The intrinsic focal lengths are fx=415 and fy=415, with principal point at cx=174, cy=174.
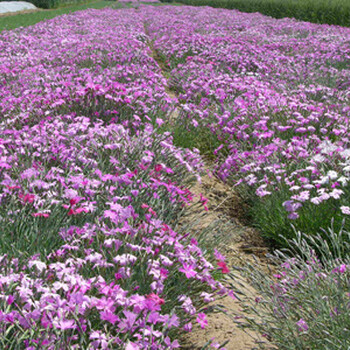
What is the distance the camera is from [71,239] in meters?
2.44

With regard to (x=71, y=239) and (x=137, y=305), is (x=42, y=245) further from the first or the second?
(x=137, y=305)

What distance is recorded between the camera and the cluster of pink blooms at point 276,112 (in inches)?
138

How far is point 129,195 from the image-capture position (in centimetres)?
293

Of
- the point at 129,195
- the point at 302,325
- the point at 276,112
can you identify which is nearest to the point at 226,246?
the point at 129,195

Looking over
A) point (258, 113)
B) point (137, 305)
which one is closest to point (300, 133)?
point (258, 113)

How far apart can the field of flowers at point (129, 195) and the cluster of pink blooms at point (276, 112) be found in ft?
0.09

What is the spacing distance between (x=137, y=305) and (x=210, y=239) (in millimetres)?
1340

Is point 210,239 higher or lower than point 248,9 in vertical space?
lower

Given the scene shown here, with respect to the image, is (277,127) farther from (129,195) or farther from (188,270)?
(188,270)

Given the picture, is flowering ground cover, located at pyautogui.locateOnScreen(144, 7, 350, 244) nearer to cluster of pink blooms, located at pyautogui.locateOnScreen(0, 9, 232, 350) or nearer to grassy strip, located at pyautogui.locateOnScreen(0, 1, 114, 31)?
cluster of pink blooms, located at pyautogui.locateOnScreen(0, 9, 232, 350)

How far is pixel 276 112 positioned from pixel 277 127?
→ 0.66 meters

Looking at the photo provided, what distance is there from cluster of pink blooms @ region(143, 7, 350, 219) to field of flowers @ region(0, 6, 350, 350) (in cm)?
3

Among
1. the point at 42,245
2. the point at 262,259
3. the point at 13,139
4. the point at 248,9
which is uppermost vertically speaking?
the point at 248,9

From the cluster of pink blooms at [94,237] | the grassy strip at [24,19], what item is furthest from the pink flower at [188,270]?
the grassy strip at [24,19]
